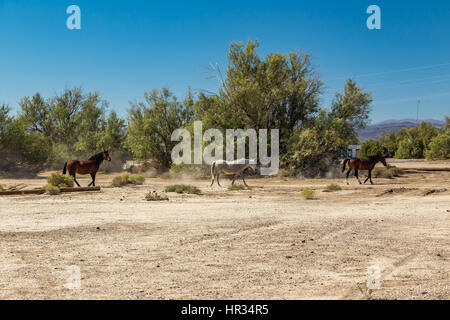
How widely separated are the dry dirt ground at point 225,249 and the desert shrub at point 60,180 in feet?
16.3

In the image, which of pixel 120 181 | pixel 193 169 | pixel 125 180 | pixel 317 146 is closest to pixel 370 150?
pixel 317 146

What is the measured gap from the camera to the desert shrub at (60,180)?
66.2 ft

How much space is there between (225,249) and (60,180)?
14.8 meters

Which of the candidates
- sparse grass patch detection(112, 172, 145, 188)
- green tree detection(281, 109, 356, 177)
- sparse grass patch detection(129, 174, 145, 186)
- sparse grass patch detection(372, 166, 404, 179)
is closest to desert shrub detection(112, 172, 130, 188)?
sparse grass patch detection(112, 172, 145, 188)

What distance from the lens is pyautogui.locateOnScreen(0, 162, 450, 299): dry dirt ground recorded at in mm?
5539

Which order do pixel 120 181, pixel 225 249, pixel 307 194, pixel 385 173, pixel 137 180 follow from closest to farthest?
pixel 225 249
pixel 307 194
pixel 120 181
pixel 137 180
pixel 385 173

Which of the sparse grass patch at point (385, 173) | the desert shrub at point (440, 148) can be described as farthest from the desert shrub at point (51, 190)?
the desert shrub at point (440, 148)

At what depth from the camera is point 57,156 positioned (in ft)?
123

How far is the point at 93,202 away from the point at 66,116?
104 feet

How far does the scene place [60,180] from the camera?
807 inches

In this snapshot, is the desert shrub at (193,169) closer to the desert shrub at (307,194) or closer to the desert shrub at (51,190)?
the desert shrub at (51,190)

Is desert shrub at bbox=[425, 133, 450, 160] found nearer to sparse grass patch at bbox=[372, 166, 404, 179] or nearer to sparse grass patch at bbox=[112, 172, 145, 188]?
sparse grass patch at bbox=[372, 166, 404, 179]

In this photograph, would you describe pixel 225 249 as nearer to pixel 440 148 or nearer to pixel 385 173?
pixel 385 173

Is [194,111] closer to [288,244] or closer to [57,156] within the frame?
[57,156]
